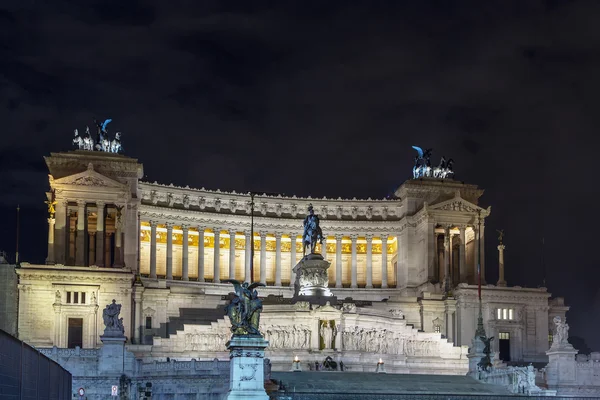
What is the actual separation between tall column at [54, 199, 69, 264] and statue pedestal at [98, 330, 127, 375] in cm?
3591

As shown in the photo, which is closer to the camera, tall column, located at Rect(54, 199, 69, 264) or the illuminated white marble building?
the illuminated white marble building

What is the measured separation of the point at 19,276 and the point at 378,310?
112 feet

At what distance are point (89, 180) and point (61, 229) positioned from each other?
6073 mm

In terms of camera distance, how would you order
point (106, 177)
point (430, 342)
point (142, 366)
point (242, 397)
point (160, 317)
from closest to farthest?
point (242, 397)
point (142, 366)
point (430, 342)
point (160, 317)
point (106, 177)

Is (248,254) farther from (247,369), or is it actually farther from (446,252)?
(247,369)

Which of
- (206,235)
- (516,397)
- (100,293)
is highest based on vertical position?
(206,235)

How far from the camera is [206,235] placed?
120938 mm

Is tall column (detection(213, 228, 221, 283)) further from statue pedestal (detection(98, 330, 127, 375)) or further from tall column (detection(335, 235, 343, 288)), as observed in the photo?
statue pedestal (detection(98, 330, 127, 375))

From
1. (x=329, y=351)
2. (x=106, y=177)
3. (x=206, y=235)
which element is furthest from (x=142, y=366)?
(x=206, y=235)

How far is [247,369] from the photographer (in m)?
47.5

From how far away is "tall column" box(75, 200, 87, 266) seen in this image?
104375 mm

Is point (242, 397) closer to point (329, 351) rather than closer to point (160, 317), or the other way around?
point (329, 351)

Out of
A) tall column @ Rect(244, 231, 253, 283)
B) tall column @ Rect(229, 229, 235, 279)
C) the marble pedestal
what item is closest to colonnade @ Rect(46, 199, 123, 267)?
tall column @ Rect(229, 229, 235, 279)

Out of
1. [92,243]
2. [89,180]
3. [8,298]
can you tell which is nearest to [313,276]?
[89,180]
